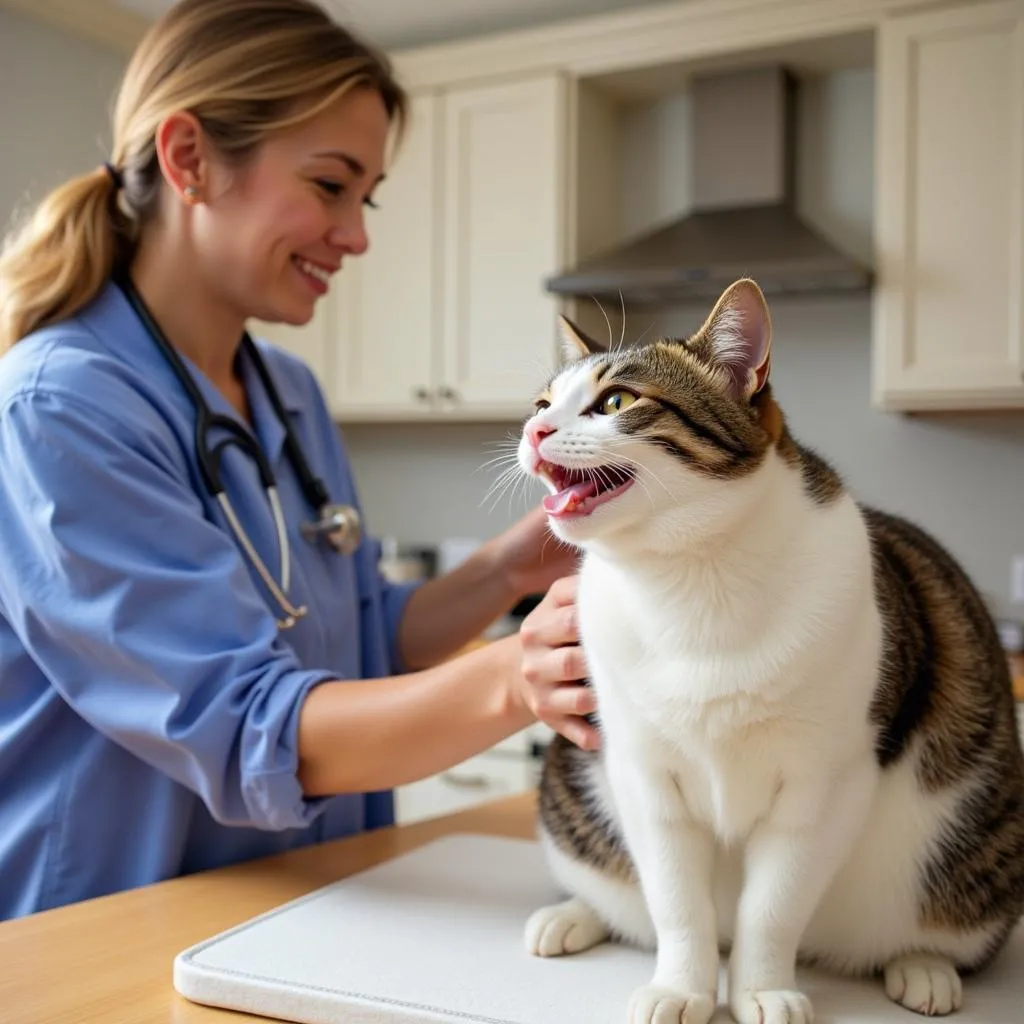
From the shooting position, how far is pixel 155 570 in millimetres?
1095

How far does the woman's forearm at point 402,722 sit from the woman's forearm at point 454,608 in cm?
47

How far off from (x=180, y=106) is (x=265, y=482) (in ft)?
1.38

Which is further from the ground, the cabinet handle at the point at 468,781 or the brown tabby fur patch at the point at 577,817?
the brown tabby fur patch at the point at 577,817

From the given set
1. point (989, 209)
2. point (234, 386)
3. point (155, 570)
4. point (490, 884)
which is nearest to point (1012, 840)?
point (490, 884)

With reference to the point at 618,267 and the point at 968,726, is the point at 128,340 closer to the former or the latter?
the point at 968,726

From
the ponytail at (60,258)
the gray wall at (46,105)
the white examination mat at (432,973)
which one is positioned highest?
the gray wall at (46,105)

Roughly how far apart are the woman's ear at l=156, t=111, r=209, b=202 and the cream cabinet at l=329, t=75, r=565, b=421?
83.0 inches

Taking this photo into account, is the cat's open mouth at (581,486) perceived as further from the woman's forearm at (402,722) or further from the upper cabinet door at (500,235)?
the upper cabinet door at (500,235)

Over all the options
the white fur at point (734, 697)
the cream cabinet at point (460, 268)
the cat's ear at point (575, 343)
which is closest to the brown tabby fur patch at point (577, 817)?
the white fur at point (734, 697)

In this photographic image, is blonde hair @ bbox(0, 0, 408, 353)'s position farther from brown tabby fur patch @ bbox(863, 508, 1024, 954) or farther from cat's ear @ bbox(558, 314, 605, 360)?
brown tabby fur patch @ bbox(863, 508, 1024, 954)

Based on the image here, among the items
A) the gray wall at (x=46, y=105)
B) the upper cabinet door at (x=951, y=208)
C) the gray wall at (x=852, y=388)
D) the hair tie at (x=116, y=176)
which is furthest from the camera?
the gray wall at (x=46, y=105)

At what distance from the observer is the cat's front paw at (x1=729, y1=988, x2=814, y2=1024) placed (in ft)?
2.52

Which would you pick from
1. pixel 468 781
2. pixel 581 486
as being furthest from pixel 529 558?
pixel 468 781

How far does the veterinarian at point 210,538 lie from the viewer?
1.07 metres
